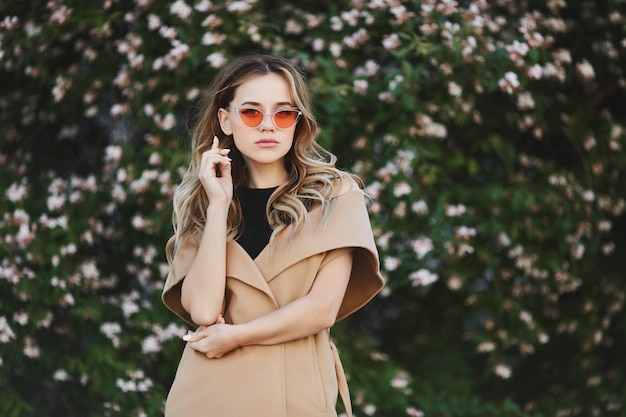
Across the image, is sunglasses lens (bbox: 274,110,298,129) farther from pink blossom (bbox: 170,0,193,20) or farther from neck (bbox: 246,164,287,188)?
pink blossom (bbox: 170,0,193,20)

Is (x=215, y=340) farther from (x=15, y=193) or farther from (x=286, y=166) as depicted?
(x=15, y=193)

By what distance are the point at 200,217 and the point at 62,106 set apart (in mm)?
2676

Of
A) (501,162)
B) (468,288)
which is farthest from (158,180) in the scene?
(501,162)

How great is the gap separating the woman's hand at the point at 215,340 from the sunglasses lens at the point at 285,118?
464mm

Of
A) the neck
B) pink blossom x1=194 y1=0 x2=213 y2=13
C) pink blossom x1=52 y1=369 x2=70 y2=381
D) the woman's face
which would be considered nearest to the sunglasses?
the woman's face

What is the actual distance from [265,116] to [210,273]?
39cm

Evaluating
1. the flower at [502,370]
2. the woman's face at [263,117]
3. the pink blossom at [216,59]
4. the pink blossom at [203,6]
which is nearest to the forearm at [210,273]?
the woman's face at [263,117]

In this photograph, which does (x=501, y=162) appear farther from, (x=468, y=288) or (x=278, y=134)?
(x=278, y=134)

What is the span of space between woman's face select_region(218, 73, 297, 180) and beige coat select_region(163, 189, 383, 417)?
182mm

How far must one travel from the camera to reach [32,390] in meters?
4.39

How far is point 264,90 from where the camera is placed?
7.36ft

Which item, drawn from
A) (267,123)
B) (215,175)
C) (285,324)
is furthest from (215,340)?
(267,123)

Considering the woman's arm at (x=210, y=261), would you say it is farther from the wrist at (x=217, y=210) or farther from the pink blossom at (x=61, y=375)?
the pink blossom at (x=61, y=375)

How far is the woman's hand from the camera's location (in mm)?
2098
